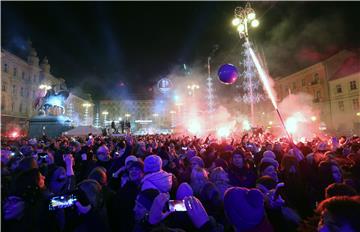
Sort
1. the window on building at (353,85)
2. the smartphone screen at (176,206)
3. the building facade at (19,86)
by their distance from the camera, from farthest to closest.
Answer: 1. the building facade at (19,86)
2. the window on building at (353,85)
3. the smartphone screen at (176,206)

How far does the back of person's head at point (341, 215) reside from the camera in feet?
6.26

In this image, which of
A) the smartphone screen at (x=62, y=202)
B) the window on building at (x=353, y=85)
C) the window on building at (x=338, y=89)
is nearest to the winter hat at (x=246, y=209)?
the smartphone screen at (x=62, y=202)

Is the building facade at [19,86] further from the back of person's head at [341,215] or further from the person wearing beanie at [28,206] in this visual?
the back of person's head at [341,215]

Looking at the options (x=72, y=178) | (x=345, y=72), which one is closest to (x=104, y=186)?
(x=72, y=178)

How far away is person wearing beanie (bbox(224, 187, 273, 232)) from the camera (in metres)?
2.36

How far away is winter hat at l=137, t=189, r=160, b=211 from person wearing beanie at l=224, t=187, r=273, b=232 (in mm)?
1194

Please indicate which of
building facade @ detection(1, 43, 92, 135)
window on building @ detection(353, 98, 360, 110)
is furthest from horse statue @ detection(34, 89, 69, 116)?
window on building @ detection(353, 98, 360, 110)

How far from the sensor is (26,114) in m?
55.4

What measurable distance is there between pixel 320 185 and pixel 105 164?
5217mm

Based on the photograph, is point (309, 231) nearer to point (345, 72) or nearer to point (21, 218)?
point (21, 218)

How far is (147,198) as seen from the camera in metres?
3.28

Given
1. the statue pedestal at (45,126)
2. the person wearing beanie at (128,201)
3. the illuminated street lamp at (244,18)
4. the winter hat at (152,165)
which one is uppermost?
the illuminated street lamp at (244,18)

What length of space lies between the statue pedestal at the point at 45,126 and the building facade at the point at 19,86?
1723 cm

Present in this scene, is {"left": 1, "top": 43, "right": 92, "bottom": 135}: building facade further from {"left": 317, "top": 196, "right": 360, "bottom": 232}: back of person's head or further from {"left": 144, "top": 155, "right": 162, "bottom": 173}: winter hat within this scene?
{"left": 317, "top": 196, "right": 360, "bottom": 232}: back of person's head
